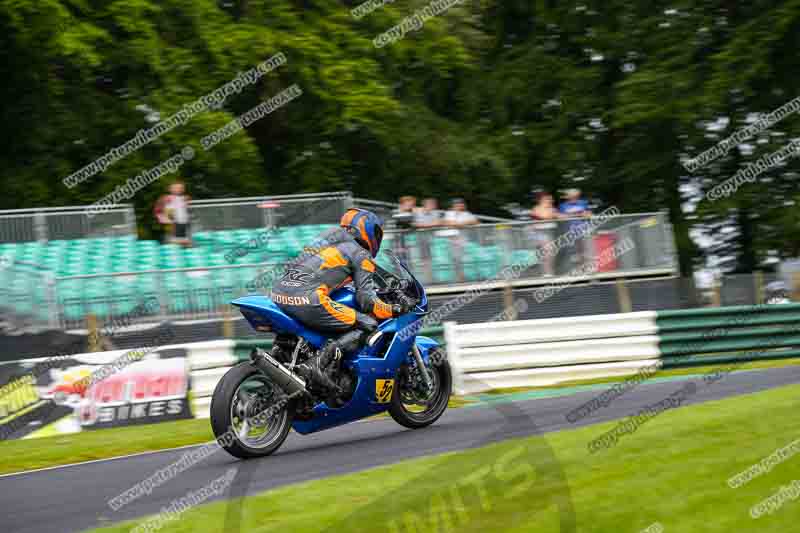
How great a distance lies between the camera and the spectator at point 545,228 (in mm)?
16125

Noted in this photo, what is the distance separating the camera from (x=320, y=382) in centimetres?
843

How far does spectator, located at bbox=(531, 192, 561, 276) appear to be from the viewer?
16.1 metres

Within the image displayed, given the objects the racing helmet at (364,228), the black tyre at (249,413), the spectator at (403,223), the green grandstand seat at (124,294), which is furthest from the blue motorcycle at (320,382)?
the spectator at (403,223)

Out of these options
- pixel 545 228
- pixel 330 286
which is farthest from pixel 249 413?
pixel 545 228

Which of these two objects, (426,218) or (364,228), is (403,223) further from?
(364,228)

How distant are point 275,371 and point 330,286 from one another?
36.1 inches

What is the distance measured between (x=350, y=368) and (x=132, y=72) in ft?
46.0

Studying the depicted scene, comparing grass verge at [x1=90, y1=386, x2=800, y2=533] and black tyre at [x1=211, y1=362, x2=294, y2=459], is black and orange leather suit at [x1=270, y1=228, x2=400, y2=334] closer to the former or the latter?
black tyre at [x1=211, y1=362, x2=294, y2=459]

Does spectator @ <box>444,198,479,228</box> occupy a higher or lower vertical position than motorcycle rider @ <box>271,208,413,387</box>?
higher

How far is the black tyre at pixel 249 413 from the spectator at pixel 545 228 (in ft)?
27.2

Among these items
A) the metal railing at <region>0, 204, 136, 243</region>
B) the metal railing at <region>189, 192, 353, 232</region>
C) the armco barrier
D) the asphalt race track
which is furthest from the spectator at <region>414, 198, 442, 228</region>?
the asphalt race track

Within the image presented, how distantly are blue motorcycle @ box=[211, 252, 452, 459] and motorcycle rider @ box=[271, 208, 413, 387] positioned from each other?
0.08 m

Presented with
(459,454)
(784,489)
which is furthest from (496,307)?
(784,489)

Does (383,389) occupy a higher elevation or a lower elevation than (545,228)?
lower
